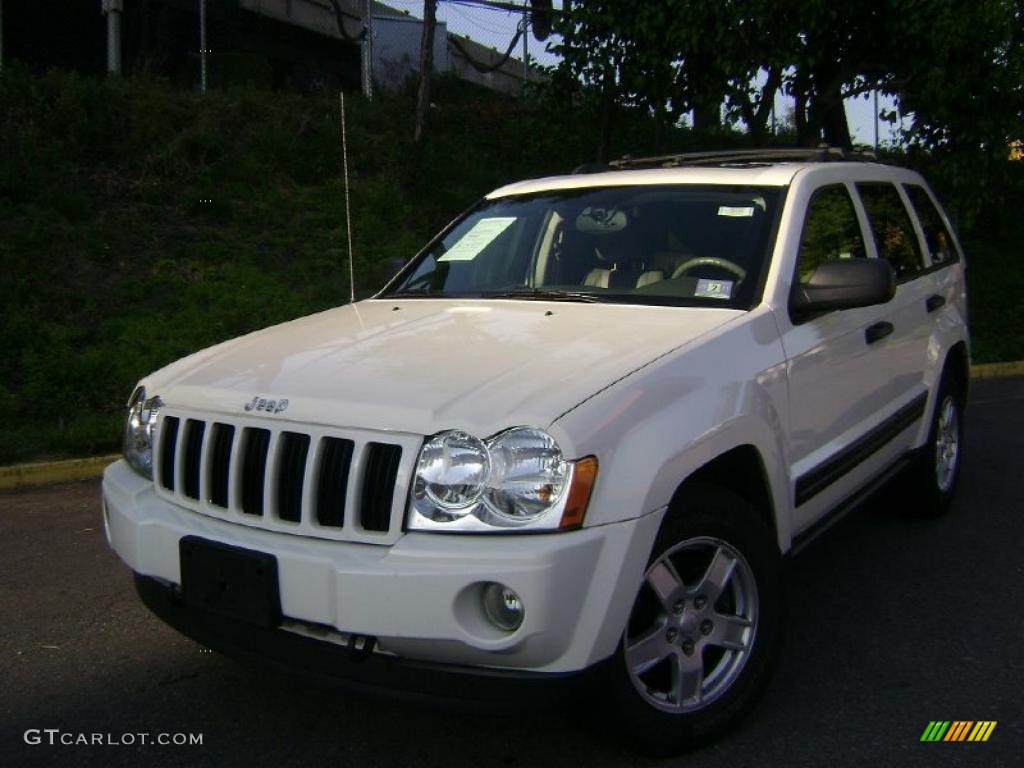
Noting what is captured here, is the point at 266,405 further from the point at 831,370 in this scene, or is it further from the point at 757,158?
the point at 757,158

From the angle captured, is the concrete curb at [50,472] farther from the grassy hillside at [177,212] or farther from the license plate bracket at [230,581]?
the license plate bracket at [230,581]


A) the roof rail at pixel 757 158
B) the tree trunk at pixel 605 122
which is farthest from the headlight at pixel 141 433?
the tree trunk at pixel 605 122

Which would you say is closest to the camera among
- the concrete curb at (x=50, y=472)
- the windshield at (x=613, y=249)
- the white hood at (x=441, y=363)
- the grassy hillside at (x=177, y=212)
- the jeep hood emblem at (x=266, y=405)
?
the white hood at (x=441, y=363)

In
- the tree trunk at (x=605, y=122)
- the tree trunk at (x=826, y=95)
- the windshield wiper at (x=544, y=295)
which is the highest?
the tree trunk at (x=826, y=95)

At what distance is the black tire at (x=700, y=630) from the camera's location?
2871mm

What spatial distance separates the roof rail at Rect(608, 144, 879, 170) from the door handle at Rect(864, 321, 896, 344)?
0.78 m

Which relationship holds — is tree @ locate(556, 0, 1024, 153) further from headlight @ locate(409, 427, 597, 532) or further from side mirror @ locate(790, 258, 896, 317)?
headlight @ locate(409, 427, 597, 532)

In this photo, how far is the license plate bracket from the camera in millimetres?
2750

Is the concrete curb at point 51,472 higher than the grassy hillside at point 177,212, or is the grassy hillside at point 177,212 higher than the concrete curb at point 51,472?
the grassy hillside at point 177,212

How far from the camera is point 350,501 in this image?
8.89ft

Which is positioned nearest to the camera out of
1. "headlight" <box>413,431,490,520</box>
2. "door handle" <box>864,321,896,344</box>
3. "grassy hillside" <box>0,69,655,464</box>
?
"headlight" <box>413,431,490,520</box>

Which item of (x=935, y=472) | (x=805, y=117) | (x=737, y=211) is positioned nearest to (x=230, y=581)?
(x=737, y=211)

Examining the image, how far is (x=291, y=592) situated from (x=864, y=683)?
1.95 m

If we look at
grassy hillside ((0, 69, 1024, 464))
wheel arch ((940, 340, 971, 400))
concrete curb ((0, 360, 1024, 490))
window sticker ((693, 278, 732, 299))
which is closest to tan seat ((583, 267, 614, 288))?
window sticker ((693, 278, 732, 299))
